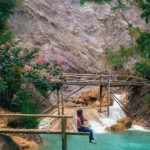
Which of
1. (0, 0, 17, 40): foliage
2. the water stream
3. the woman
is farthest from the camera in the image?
(0, 0, 17, 40): foliage

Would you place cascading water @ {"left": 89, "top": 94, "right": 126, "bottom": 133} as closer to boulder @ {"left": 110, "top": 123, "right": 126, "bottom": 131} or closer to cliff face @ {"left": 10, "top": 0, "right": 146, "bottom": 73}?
boulder @ {"left": 110, "top": 123, "right": 126, "bottom": 131}

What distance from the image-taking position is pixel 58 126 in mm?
30875

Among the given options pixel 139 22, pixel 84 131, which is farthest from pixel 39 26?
pixel 84 131

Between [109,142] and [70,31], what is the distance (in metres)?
33.5

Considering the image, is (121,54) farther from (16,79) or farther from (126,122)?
(16,79)

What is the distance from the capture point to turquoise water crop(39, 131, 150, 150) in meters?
24.2

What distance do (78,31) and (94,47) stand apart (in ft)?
9.59

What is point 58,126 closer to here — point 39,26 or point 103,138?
point 103,138

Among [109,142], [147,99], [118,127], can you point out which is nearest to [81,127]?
[109,142]

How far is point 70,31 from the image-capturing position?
59.2m

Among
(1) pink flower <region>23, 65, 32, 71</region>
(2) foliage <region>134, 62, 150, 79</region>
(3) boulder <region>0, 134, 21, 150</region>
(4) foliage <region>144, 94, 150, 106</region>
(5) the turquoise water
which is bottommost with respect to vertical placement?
(5) the turquoise water

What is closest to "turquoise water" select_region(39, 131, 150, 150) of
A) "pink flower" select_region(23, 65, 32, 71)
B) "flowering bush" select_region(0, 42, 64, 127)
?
"flowering bush" select_region(0, 42, 64, 127)

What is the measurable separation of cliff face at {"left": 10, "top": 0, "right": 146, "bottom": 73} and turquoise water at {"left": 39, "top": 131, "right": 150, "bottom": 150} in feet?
61.9

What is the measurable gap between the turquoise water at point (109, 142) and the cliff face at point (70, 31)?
61.9 ft
